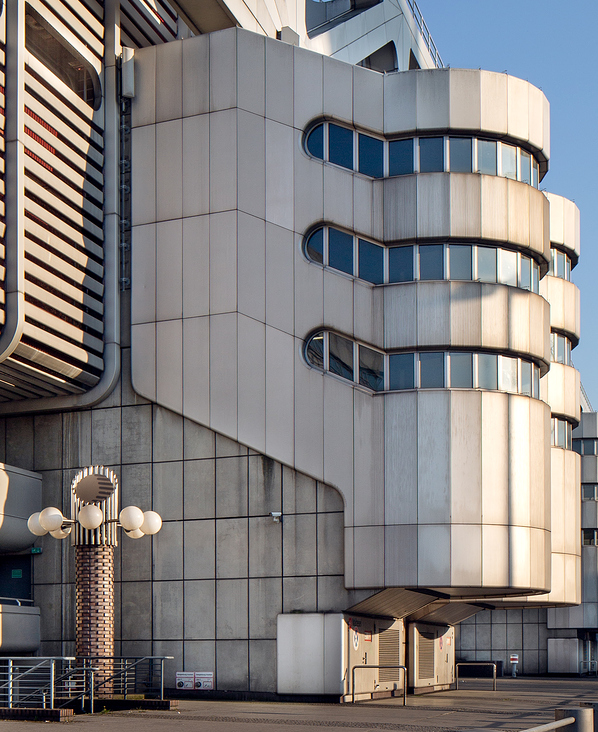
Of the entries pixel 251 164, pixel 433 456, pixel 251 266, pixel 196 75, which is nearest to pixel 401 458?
pixel 433 456

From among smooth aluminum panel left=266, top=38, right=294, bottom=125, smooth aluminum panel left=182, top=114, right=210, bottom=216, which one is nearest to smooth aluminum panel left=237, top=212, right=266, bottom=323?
smooth aluminum panel left=182, top=114, right=210, bottom=216

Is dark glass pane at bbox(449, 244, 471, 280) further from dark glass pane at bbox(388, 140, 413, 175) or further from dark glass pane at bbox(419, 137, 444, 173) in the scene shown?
dark glass pane at bbox(388, 140, 413, 175)

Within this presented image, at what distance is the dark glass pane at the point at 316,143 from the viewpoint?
3206 centimetres

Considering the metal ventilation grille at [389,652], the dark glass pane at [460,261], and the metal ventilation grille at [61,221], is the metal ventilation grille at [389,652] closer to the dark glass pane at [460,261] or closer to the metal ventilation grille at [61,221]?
the dark glass pane at [460,261]

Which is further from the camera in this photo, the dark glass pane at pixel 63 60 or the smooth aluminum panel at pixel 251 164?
the smooth aluminum panel at pixel 251 164

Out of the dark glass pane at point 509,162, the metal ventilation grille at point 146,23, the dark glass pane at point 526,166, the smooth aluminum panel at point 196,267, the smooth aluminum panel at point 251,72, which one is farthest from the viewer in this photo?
the metal ventilation grille at point 146,23

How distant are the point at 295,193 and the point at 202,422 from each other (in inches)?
291

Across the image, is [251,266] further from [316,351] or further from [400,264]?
[400,264]

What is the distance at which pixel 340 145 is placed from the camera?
105 feet

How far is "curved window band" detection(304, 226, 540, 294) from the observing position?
3133 centimetres

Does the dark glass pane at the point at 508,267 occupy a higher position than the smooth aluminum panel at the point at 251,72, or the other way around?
the smooth aluminum panel at the point at 251,72

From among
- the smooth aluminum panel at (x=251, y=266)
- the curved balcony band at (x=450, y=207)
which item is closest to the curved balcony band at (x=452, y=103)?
the curved balcony band at (x=450, y=207)

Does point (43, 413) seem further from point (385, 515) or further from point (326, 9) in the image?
point (326, 9)

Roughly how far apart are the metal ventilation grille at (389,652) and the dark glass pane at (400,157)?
14092 millimetres
